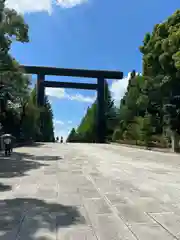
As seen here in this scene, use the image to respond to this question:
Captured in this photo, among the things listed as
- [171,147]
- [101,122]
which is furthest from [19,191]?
[101,122]

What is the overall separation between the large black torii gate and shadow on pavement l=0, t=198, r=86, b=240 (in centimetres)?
4125

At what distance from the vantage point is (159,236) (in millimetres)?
3854

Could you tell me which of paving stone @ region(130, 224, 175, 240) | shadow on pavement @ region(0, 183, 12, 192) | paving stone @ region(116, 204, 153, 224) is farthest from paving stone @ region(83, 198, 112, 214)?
shadow on pavement @ region(0, 183, 12, 192)

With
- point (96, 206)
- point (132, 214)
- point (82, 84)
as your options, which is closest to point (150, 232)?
point (132, 214)

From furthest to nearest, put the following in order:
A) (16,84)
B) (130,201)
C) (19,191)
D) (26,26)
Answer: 1. (16,84)
2. (26,26)
3. (19,191)
4. (130,201)

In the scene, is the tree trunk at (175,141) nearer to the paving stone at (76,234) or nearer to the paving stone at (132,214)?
the paving stone at (132,214)

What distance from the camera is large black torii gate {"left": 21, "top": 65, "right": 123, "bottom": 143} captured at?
46438mm

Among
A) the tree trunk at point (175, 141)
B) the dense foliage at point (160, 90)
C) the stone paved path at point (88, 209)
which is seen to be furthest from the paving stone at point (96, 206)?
the tree trunk at point (175, 141)

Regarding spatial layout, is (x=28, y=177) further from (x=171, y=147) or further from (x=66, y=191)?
(x=171, y=147)

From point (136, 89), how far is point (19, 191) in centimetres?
3227

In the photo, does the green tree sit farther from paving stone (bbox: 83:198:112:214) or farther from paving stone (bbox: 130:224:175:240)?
paving stone (bbox: 130:224:175:240)

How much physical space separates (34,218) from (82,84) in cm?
4449

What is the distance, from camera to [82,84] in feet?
159

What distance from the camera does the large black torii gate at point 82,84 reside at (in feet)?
152
